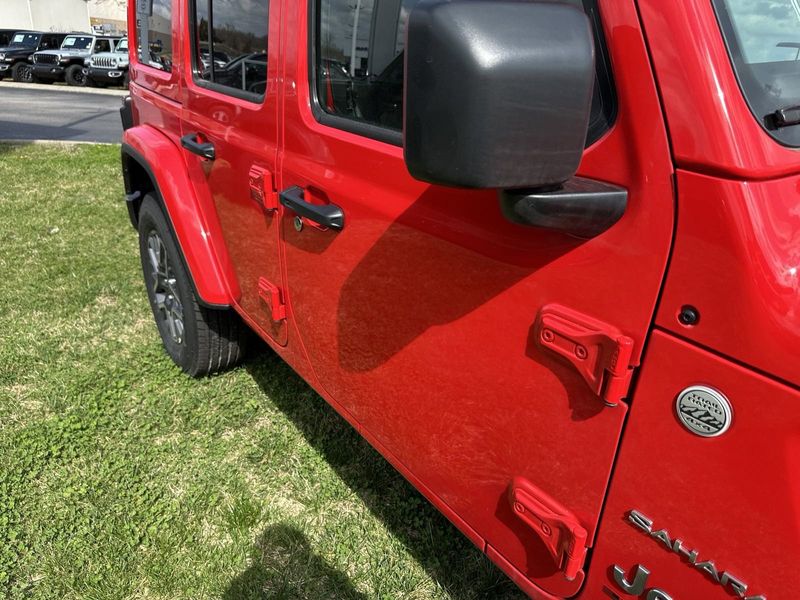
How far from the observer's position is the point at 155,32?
2.95 meters

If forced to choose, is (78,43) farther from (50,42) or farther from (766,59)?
(766,59)

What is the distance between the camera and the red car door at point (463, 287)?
1043mm

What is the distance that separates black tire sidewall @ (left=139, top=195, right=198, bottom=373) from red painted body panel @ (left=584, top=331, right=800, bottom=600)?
2256mm

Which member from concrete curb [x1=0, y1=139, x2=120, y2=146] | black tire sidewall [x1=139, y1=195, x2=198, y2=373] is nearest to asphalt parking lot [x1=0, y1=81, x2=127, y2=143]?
concrete curb [x1=0, y1=139, x2=120, y2=146]

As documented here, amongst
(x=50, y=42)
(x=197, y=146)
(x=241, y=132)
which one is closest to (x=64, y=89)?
(x=50, y=42)

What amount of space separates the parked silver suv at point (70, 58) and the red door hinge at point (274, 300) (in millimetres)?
23417

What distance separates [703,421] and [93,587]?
2.11 m

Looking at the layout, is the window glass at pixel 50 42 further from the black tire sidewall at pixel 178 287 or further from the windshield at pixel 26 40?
the black tire sidewall at pixel 178 287

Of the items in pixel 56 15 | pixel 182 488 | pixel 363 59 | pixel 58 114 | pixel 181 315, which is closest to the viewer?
pixel 363 59

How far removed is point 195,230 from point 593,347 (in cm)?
200

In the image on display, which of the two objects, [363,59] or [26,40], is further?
[26,40]

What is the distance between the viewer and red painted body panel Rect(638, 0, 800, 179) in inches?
36.2

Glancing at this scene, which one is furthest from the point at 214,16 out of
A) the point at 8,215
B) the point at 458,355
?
the point at 8,215

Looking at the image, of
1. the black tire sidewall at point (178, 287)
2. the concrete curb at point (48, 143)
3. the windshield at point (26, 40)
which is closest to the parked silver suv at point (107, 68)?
the windshield at point (26, 40)
